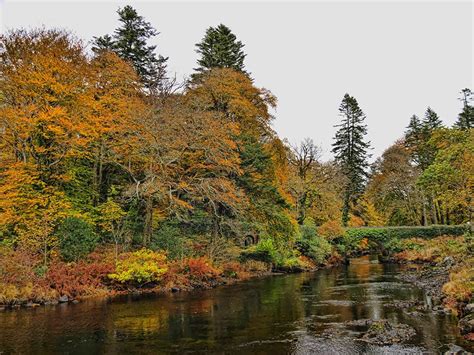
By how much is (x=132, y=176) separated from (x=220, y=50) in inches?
726

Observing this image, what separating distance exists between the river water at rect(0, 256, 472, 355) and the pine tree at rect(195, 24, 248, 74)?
24072 mm

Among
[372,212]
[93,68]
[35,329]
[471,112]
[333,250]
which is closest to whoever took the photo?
[35,329]

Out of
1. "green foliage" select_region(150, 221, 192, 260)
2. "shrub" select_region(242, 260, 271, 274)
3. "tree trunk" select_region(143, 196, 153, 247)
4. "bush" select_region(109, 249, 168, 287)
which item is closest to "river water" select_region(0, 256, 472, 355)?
"bush" select_region(109, 249, 168, 287)

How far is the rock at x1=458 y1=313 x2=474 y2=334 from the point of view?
36.9 ft

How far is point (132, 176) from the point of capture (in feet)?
83.4

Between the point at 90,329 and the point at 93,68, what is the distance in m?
19.2

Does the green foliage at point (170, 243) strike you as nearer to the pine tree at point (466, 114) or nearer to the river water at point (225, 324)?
the river water at point (225, 324)

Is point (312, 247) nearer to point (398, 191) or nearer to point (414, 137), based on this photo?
point (398, 191)

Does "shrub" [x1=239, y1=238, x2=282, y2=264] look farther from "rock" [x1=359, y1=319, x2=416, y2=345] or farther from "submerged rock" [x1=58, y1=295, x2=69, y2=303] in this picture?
"rock" [x1=359, y1=319, x2=416, y2=345]

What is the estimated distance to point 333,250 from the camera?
41688 millimetres

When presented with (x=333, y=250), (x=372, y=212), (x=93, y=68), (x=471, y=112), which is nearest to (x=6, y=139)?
(x=93, y=68)

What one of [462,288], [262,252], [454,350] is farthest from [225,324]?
[262,252]

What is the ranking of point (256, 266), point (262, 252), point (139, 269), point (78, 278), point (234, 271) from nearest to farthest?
1. point (78, 278)
2. point (139, 269)
3. point (234, 271)
4. point (256, 266)
5. point (262, 252)

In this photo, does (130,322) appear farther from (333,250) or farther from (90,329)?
(333,250)
